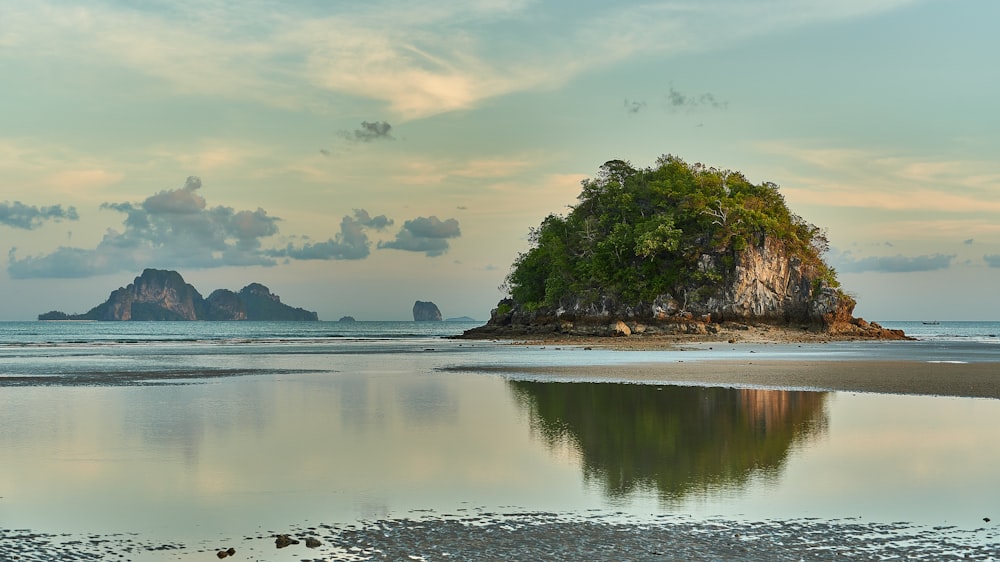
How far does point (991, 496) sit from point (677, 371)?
2591 centimetres

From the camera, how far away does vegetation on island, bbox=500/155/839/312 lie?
100938mm

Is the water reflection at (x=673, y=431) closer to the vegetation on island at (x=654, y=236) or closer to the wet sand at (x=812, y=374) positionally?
the wet sand at (x=812, y=374)

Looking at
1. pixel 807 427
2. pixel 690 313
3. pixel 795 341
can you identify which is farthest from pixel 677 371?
pixel 690 313

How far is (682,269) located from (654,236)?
17.8ft

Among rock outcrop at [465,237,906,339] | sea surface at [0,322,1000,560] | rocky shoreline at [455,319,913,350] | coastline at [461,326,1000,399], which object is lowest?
sea surface at [0,322,1000,560]

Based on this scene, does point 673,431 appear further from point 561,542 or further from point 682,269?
point 682,269

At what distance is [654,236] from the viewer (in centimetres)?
10069

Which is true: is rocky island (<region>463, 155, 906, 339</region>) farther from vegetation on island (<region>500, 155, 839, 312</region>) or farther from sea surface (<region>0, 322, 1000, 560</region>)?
sea surface (<region>0, 322, 1000, 560</region>)

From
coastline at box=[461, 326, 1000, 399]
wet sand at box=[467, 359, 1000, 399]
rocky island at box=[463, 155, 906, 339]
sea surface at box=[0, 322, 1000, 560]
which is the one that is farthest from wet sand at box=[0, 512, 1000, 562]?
rocky island at box=[463, 155, 906, 339]

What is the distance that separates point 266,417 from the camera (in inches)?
843

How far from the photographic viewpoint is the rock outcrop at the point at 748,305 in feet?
316

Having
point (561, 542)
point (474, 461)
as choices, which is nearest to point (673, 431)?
point (474, 461)

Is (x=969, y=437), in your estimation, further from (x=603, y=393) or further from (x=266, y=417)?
(x=266, y=417)

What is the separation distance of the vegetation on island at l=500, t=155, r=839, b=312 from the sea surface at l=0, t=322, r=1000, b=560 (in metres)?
74.7
